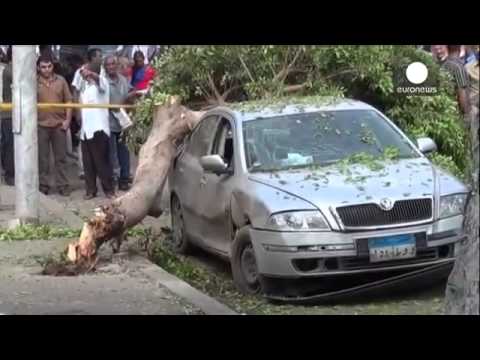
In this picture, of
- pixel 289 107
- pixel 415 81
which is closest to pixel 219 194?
pixel 289 107

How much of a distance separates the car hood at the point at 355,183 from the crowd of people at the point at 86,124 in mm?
5957

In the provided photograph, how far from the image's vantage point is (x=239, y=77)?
1174 cm

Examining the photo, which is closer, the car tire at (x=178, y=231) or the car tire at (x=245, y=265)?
the car tire at (x=245, y=265)

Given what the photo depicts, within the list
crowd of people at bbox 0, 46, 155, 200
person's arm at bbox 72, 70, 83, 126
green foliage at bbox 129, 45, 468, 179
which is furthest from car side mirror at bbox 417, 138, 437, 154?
person's arm at bbox 72, 70, 83, 126

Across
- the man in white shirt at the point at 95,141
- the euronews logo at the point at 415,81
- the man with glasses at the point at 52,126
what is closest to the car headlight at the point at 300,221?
the euronews logo at the point at 415,81

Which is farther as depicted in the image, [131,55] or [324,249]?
[131,55]

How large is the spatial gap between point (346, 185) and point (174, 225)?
319 cm

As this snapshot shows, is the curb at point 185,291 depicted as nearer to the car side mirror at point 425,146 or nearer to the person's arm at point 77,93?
the car side mirror at point 425,146

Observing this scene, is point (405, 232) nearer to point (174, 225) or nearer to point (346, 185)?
point (346, 185)

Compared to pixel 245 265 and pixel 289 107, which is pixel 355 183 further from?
pixel 289 107

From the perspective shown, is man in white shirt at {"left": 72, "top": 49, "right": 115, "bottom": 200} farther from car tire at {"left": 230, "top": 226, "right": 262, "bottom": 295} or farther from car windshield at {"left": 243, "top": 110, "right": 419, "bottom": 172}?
car tire at {"left": 230, "top": 226, "right": 262, "bottom": 295}

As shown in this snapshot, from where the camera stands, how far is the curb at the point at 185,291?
7152mm
